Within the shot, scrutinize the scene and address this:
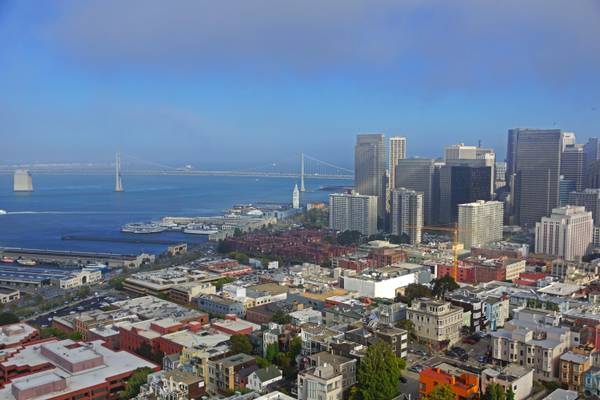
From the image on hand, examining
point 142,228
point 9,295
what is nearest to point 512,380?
point 9,295

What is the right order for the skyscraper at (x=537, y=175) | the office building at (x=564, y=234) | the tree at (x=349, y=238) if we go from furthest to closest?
the skyscraper at (x=537, y=175)
the tree at (x=349, y=238)
the office building at (x=564, y=234)

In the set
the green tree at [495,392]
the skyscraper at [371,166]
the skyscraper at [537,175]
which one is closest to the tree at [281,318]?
the green tree at [495,392]

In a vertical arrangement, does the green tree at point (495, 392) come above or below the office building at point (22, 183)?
below

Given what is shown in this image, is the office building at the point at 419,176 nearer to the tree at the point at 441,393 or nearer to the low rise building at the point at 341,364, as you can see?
the low rise building at the point at 341,364

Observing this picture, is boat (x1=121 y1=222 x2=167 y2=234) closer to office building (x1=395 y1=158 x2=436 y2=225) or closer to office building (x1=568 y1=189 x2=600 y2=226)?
office building (x1=395 y1=158 x2=436 y2=225)

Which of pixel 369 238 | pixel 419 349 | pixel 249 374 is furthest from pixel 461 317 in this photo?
pixel 369 238
